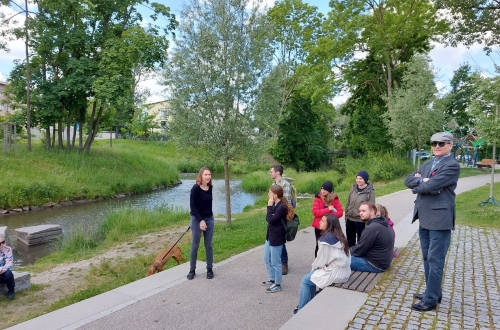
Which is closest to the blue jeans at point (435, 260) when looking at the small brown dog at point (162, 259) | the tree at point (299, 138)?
the small brown dog at point (162, 259)

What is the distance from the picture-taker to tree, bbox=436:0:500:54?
1354 cm

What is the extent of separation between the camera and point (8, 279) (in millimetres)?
6051

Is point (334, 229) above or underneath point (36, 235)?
above

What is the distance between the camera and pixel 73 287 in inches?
264

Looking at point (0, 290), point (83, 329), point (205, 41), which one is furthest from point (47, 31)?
point (83, 329)

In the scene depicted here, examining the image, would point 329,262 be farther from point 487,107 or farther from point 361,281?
point 487,107

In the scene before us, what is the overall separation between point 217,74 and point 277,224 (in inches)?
219

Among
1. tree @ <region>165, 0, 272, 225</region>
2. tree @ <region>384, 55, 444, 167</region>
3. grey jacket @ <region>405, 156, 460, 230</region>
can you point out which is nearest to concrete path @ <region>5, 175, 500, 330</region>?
grey jacket @ <region>405, 156, 460, 230</region>

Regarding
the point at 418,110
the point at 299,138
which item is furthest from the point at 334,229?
the point at 299,138

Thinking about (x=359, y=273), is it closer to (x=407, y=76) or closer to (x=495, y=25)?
(x=495, y=25)

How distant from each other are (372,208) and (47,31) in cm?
2354

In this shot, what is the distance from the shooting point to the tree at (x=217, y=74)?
31.7 feet

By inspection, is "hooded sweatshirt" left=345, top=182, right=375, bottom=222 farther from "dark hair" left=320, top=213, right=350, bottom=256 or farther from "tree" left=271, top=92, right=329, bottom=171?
"tree" left=271, top=92, right=329, bottom=171

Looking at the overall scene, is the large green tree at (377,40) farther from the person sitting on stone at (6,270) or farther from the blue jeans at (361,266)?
the person sitting on stone at (6,270)
